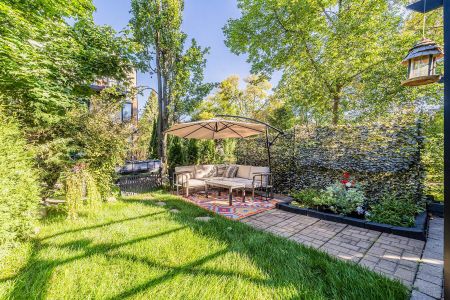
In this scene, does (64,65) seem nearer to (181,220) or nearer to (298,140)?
(181,220)

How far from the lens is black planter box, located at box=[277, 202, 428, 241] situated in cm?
347

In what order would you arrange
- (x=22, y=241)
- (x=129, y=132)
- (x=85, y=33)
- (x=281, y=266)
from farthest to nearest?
Result: 1. (x=85, y=33)
2. (x=129, y=132)
3. (x=22, y=241)
4. (x=281, y=266)

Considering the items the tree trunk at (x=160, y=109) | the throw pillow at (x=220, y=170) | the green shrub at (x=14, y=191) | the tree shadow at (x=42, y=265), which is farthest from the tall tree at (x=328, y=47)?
the green shrub at (x=14, y=191)

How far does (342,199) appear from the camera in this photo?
15.1 feet

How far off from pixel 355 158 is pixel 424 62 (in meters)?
3.44

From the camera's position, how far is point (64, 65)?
5223mm

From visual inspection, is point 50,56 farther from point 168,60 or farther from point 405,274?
point 405,274

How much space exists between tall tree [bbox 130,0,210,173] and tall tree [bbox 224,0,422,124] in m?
3.43

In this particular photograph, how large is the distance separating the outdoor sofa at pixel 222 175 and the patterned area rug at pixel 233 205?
35 centimetres

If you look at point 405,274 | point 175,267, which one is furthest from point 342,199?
point 175,267

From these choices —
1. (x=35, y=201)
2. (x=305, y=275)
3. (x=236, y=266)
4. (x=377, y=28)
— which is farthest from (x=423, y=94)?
(x=35, y=201)

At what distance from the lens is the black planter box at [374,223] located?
3.47m

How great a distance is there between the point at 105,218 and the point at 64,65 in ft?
13.7

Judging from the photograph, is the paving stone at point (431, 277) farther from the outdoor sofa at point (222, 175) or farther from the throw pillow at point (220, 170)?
the throw pillow at point (220, 170)
